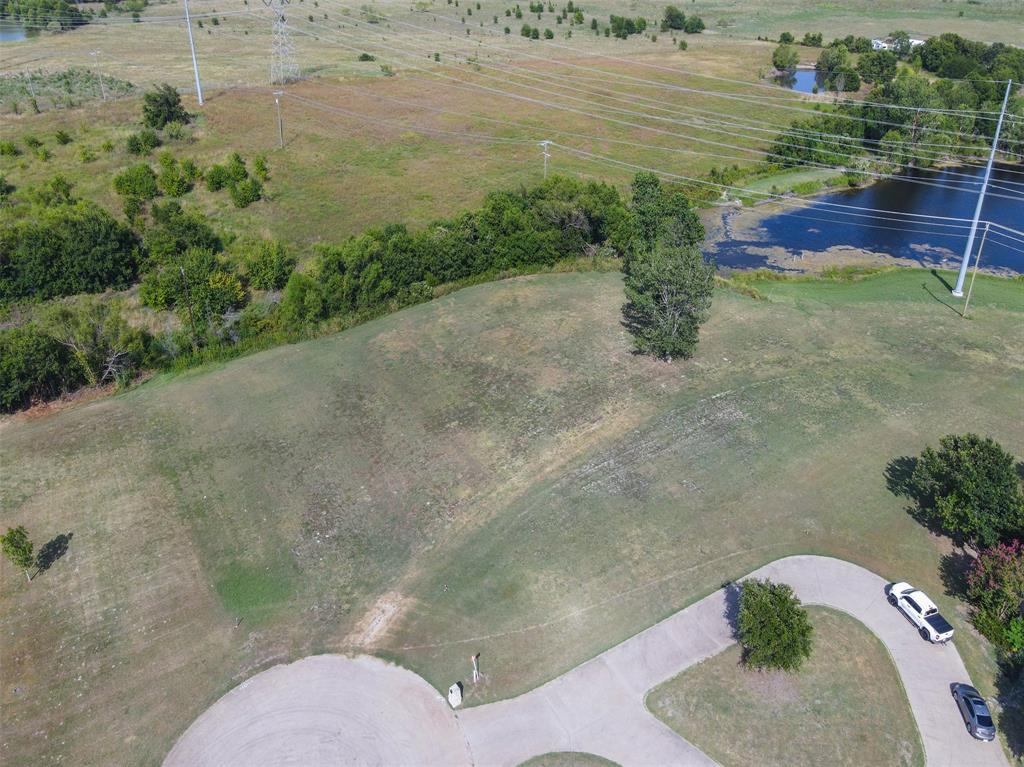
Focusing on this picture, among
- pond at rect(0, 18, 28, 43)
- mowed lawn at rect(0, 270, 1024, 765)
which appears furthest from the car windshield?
pond at rect(0, 18, 28, 43)

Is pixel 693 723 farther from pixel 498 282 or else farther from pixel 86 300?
pixel 86 300

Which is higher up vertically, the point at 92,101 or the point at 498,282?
the point at 92,101

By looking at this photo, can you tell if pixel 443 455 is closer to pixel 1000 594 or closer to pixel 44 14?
pixel 1000 594

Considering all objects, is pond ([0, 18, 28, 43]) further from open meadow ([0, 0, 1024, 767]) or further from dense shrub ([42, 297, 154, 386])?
dense shrub ([42, 297, 154, 386])

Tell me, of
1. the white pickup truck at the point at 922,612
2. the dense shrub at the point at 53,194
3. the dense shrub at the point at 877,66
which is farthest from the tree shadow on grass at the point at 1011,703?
the dense shrub at the point at 877,66

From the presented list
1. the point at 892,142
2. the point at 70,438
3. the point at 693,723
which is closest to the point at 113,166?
the point at 70,438
